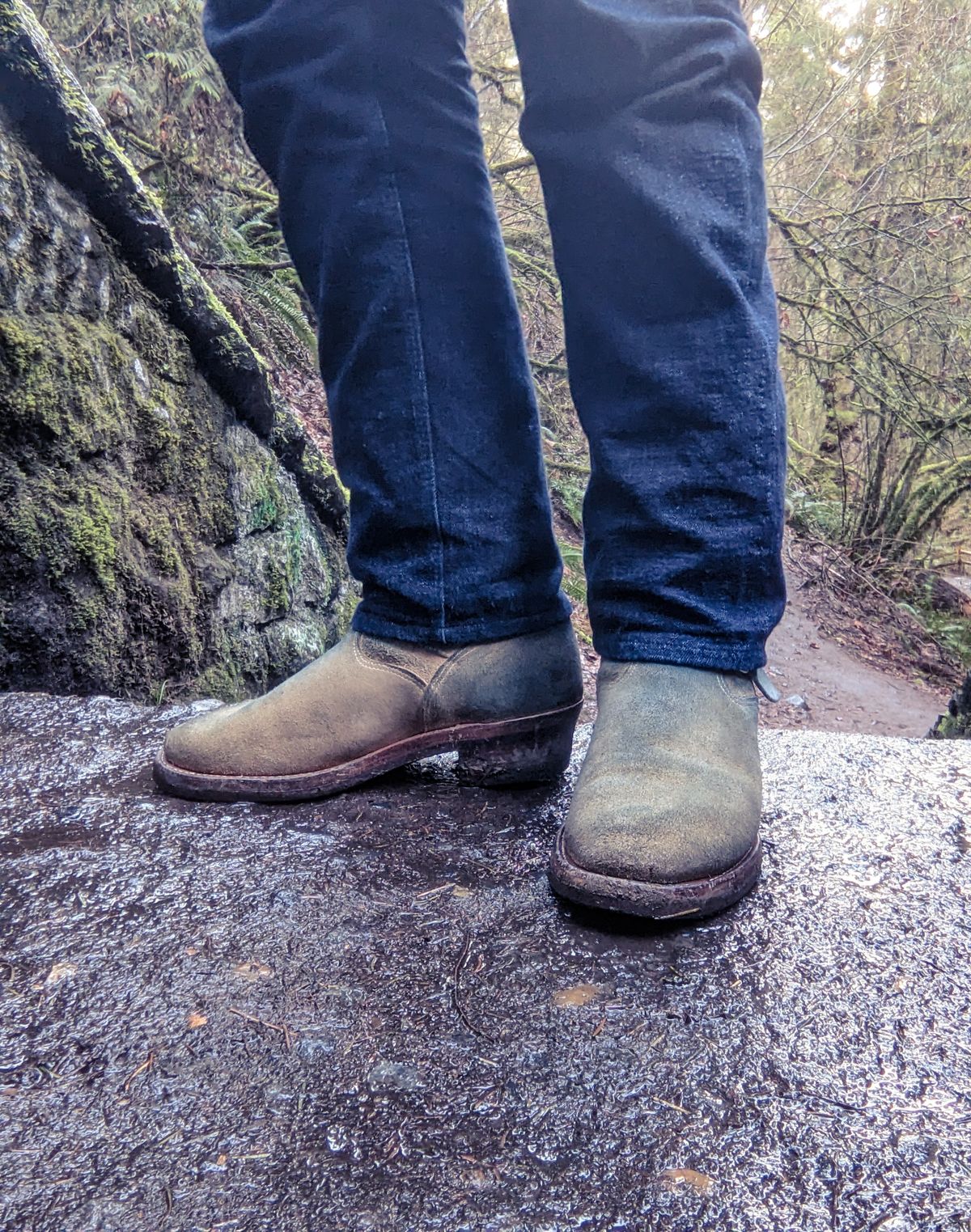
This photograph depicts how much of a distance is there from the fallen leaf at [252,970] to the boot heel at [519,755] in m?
0.48

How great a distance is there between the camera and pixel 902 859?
3.46 feet

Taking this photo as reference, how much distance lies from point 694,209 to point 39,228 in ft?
5.14

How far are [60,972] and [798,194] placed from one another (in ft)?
21.8

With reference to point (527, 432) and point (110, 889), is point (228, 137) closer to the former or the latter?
point (527, 432)

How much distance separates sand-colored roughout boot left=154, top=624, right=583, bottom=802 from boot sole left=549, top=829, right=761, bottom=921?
34 centimetres

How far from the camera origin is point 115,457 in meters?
1.91

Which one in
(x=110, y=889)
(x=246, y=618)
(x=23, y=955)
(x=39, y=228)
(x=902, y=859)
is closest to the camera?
(x=23, y=955)

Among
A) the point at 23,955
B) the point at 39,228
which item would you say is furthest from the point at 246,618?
the point at 23,955

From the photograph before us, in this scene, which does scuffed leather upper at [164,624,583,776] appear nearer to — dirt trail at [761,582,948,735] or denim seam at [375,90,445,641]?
denim seam at [375,90,445,641]

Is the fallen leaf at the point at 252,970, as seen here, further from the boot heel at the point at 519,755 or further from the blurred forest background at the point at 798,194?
the blurred forest background at the point at 798,194

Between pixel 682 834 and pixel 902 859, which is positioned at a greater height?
pixel 682 834

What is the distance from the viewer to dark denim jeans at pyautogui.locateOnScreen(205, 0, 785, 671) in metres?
0.97

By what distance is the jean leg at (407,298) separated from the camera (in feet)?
3.57

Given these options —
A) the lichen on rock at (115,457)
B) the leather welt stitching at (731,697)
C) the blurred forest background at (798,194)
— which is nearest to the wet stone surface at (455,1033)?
the leather welt stitching at (731,697)
